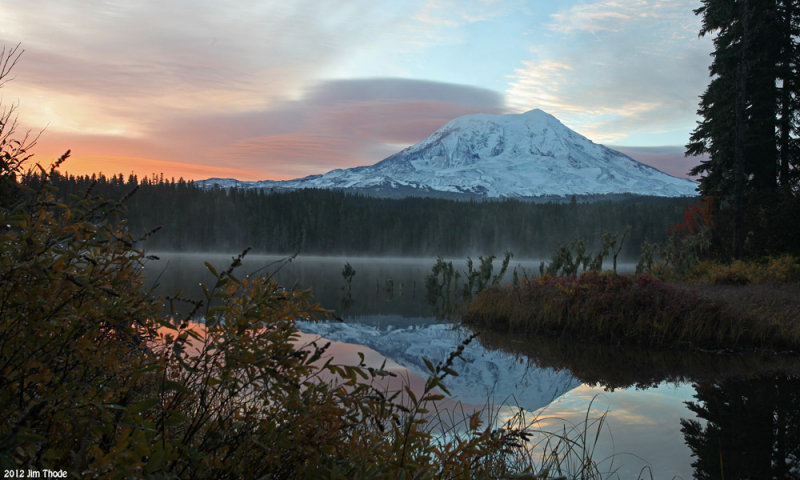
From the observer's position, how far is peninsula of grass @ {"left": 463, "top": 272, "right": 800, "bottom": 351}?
12.7 m

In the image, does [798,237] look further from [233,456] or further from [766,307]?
[233,456]

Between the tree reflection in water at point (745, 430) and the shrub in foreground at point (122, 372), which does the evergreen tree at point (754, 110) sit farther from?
the shrub in foreground at point (122, 372)

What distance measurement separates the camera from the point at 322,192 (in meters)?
120

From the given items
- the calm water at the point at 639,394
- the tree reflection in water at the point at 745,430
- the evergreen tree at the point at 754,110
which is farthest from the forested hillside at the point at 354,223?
the tree reflection in water at the point at 745,430

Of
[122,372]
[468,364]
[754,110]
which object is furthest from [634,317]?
[754,110]

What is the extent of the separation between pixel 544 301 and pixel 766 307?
19.5 feet

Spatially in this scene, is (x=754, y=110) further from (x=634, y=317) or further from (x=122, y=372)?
(x=122, y=372)

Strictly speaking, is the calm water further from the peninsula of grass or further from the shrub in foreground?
the peninsula of grass

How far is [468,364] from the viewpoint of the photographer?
35.0ft

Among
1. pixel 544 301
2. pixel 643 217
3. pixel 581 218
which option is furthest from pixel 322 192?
pixel 544 301

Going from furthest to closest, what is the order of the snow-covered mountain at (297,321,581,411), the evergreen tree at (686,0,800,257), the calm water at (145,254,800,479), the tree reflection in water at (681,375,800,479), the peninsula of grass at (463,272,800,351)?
the evergreen tree at (686,0,800,257) → the peninsula of grass at (463,272,800,351) → the snow-covered mountain at (297,321,581,411) → the calm water at (145,254,800,479) → the tree reflection in water at (681,375,800,479)

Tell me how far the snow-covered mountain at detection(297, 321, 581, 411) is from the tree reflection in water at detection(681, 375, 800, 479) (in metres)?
2.00

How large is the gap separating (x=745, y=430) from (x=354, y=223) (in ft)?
334

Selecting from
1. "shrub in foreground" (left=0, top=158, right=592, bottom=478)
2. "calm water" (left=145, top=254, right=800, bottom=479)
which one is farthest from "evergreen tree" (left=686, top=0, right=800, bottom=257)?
"shrub in foreground" (left=0, top=158, right=592, bottom=478)
